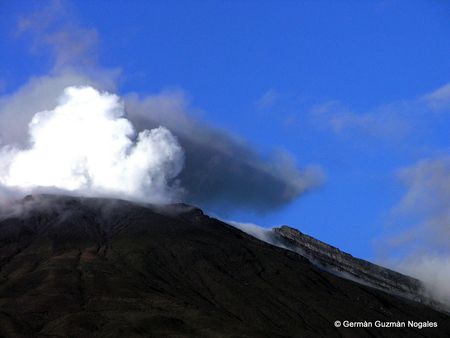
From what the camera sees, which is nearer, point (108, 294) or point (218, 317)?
point (218, 317)

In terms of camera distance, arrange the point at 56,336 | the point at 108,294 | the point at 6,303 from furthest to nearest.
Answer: the point at 108,294 < the point at 6,303 < the point at 56,336

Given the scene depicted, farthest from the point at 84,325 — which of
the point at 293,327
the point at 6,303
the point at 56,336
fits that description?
the point at 293,327

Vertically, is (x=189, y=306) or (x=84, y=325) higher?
(x=189, y=306)

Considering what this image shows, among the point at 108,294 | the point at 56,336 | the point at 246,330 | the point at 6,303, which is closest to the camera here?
the point at 56,336

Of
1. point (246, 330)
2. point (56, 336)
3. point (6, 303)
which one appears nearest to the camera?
point (56, 336)

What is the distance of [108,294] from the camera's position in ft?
647

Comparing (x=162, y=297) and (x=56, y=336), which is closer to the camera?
(x=56, y=336)

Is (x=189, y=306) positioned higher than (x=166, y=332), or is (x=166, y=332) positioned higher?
(x=189, y=306)

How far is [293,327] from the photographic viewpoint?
198m

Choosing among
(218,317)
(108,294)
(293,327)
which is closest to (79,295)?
(108,294)

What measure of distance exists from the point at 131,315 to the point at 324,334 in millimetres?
50478

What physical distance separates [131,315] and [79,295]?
25.1 metres

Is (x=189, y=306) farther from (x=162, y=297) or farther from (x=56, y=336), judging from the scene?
(x=56, y=336)

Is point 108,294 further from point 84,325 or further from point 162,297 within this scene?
point 84,325
